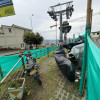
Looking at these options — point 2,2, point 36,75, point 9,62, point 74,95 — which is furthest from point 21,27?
point 74,95

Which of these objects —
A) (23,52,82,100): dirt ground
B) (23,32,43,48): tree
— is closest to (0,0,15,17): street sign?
(23,52,82,100): dirt ground

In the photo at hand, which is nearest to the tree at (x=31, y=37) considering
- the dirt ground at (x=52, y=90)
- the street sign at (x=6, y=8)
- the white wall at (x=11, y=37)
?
the white wall at (x=11, y=37)

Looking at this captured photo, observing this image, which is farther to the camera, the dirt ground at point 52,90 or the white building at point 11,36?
the white building at point 11,36

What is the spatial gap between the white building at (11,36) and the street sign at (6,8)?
13829mm

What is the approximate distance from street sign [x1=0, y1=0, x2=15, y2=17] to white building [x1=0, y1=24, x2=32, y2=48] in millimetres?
13829

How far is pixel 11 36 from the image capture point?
1519cm

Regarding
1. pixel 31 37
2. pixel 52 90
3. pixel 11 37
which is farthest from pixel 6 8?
pixel 11 37

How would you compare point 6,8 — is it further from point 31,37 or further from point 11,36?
point 11,36

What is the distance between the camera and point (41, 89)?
2.17 meters

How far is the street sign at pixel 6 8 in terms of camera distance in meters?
3.15

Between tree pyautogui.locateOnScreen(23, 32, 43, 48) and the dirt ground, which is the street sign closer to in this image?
the dirt ground

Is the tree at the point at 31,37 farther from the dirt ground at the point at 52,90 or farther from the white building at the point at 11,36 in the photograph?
the dirt ground at the point at 52,90

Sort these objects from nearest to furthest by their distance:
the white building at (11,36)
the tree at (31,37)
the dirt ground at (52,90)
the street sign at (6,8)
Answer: the dirt ground at (52,90)
the street sign at (6,8)
the tree at (31,37)
the white building at (11,36)

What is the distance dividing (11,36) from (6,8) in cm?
1447
